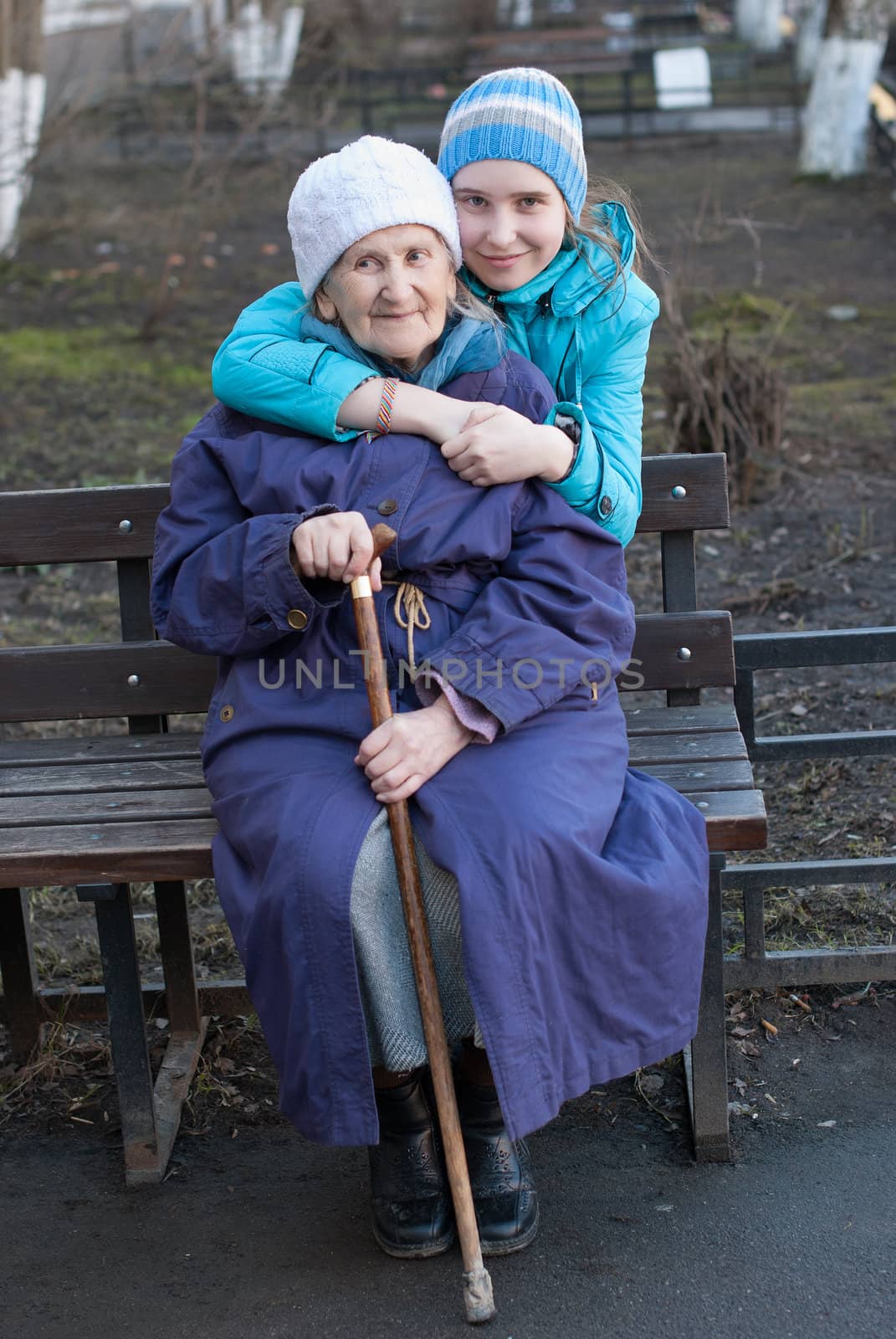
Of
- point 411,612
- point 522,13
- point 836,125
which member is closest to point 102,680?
point 411,612

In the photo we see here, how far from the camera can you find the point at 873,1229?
2.41 m

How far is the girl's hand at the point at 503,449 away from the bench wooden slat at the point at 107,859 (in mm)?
746

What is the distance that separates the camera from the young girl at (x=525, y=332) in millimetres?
2381

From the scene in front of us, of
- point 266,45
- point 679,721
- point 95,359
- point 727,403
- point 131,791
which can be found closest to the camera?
point 131,791

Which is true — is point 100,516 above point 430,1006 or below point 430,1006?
above

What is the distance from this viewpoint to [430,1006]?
2.22 m

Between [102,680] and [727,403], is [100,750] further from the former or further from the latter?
[727,403]

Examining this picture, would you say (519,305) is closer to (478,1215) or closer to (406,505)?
(406,505)

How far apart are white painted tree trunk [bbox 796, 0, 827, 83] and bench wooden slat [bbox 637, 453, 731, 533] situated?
69.4 ft

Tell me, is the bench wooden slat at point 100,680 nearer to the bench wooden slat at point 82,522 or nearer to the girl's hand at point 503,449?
the bench wooden slat at point 82,522

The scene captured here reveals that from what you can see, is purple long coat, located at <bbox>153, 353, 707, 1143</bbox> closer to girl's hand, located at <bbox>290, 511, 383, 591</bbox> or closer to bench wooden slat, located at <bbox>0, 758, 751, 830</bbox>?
girl's hand, located at <bbox>290, 511, 383, 591</bbox>

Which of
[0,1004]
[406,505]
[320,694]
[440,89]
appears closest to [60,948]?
[0,1004]

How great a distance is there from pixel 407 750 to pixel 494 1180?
2.47ft

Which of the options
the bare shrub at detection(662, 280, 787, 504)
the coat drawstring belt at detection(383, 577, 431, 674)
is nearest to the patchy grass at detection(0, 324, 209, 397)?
the bare shrub at detection(662, 280, 787, 504)
